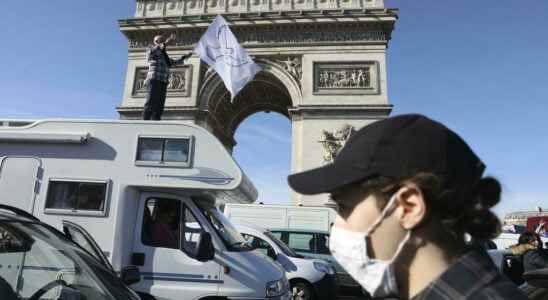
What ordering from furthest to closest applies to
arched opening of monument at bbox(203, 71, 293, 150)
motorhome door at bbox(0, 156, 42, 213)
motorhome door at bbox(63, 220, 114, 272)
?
1. arched opening of monument at bbox(203, 71, 293, 150)
2. motorhome door at bbox(0, 156, 42, 213)
3. motorhome door at bbox(63, 220, 114, 272)

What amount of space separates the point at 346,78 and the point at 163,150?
609 inches

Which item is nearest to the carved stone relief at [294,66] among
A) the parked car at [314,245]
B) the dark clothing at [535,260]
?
the parked car at [314,245]

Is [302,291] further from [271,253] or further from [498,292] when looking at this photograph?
[498,292]

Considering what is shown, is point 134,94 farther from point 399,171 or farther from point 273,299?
point 399,171

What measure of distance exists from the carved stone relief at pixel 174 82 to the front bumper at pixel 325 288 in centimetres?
1462

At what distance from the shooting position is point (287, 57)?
65.9ft

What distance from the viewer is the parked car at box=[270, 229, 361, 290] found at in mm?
9641

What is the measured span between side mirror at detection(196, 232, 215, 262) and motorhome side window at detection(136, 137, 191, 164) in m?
1.09

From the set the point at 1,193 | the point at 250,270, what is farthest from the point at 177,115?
the point at 250,270

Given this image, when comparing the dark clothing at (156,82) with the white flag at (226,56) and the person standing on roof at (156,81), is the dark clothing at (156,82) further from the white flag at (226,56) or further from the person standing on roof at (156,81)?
the white flag at (226,56)

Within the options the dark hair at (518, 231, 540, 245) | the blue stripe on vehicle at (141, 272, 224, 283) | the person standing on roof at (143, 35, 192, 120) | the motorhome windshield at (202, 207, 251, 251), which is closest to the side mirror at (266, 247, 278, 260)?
the motorhome windshield at (202, 207, 251, 251)

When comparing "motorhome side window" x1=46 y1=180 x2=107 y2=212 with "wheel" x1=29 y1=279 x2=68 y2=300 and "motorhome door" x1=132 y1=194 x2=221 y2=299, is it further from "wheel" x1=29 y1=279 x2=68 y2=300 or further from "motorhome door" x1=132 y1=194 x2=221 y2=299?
"wheel" x1=29 y1=279 x2=68 y2=300

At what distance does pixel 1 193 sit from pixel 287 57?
1657 cm

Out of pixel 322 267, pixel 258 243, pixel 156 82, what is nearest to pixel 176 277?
pixel 258 243
